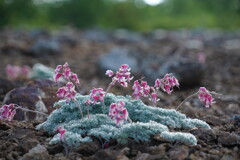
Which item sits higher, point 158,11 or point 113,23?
point 158,11

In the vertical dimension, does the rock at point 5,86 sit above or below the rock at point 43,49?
below

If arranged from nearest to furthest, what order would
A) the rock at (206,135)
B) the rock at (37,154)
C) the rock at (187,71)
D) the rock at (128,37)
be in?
the rock at (37,154) → the rock at (206,135) → the rock at (187,71) → the rock at (128,37)

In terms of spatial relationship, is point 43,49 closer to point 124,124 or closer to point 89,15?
point 124,124

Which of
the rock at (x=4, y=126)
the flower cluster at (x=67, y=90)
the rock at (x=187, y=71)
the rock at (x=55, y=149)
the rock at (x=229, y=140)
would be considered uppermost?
the rock at (x=187, y=71)

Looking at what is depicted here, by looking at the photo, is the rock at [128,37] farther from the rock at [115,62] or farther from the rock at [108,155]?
the rock at [108,155]

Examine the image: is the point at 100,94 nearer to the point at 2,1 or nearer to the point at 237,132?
the point at 237,132

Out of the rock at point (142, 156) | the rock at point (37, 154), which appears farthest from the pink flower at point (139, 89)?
the rock at point (37, 154)

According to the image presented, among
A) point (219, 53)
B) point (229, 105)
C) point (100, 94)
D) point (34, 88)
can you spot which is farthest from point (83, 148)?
point (219, 53)
